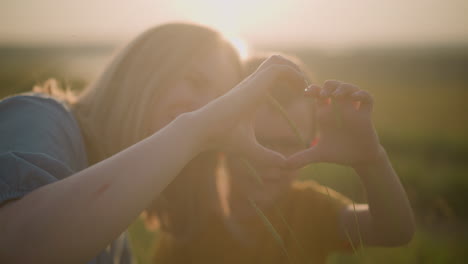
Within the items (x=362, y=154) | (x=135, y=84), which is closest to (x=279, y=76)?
(x=362, y=154)

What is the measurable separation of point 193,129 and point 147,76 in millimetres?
932

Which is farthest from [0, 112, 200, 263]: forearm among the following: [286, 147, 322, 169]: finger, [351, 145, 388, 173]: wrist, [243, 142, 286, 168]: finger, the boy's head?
the boy's head

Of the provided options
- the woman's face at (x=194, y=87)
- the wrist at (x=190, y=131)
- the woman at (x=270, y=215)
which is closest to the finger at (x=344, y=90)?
the wrist at (x=190, y=131)

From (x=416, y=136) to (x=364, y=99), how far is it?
982 cm

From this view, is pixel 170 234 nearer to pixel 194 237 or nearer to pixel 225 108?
pixel 194 237

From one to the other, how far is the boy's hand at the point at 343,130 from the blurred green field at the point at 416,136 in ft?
0.43

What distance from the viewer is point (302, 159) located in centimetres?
102

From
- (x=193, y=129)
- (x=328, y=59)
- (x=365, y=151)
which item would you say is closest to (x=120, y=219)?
(x=193, y=129)

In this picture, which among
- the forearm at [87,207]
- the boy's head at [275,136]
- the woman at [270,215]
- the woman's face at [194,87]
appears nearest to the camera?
the forearm at [87,207]

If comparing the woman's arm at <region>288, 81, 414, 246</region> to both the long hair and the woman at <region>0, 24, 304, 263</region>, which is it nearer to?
the woman at <region>0, 24, 304, 263</region>

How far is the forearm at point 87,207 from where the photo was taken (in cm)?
66

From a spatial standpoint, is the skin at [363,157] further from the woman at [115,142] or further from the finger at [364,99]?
the woman at [115,142]

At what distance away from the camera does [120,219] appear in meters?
0.69

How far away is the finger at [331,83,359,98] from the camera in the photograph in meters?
0.95
